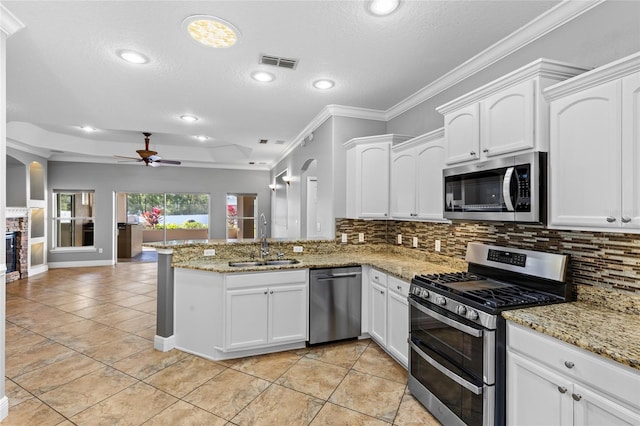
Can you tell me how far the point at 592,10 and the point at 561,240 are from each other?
143 cm

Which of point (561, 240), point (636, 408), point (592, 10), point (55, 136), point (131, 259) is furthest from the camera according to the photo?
point (131, 259)

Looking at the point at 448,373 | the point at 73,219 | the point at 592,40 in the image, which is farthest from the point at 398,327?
the point at 73,219

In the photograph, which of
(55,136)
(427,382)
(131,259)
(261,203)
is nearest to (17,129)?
(55,136)

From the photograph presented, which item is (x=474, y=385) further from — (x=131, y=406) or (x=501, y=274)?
(x=131, y=406)

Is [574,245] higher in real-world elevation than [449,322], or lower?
higher

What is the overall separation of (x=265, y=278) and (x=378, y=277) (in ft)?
3.65

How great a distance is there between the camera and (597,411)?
1.37 m

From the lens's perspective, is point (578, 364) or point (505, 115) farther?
point (505, 115)

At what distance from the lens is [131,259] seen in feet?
29.7

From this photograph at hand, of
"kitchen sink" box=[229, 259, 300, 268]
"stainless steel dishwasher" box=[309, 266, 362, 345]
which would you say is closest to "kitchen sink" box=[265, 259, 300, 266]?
"kitchen sink" box=[229, 259, 300, 268]

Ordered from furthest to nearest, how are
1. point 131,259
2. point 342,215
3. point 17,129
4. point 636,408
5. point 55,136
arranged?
1. point 131,259
2. point 55,136
3. point 17,129
4. point 342,215
5. point 636,408

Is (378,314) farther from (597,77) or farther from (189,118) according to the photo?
(189,118)

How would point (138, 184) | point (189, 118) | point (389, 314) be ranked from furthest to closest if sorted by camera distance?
point (138, 184)
point (189, 118)
point (389, 314)

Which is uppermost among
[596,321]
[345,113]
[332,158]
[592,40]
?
[345,113]
